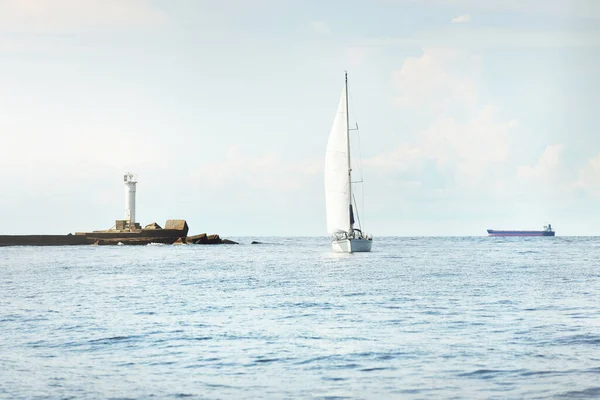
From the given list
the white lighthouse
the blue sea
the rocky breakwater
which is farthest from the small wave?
the rocky breakwater

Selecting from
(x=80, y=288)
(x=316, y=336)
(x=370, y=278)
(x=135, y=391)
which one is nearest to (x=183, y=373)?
(x=135, y=391)

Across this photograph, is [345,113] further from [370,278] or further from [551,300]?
[551,300]

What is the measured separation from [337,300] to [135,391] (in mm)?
19919

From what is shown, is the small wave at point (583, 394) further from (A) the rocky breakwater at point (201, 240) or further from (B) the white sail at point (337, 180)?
(A) the rocky breakwater at point (201, 240)

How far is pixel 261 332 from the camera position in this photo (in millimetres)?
23953

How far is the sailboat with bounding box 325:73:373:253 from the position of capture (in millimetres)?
79562

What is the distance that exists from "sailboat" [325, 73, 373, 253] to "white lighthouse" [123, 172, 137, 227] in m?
57.1

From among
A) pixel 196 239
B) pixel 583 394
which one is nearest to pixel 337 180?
pixel 583 394

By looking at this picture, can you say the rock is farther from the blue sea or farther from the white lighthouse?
the blue sea

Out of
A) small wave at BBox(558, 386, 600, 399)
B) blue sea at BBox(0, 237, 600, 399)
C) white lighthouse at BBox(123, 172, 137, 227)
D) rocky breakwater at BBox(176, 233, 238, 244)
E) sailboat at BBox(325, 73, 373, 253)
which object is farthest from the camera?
rocky breakwater at BBox(176, 233, 238, 244)

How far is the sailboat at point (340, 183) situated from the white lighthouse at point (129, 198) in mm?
57133

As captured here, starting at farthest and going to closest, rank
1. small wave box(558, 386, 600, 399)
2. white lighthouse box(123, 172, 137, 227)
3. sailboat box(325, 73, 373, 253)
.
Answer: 1. white lighthouse box(123, 172, 137, 227)
2. sailboat box(325, 73, 373, 253)
3. small wave box(558, 386, 600, 399)

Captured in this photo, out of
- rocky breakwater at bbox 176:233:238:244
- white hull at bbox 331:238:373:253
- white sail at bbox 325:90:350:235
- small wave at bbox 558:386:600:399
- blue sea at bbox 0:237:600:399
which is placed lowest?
small wave at bbox 558:386:600:399

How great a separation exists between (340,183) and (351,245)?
7.11 m
